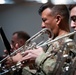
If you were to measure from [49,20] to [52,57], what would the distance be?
0.29m

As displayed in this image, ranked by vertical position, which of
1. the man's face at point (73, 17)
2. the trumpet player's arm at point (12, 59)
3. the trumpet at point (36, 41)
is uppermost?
the man's face at point (73, 17)

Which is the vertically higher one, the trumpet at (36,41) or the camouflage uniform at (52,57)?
the trumpet at (36,41)

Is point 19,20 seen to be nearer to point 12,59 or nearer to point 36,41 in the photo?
point 36,41

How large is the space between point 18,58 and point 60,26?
0.31 metres

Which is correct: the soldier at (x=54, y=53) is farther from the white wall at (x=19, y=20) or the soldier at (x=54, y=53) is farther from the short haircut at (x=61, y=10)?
the white wall at (x=19, y=20)

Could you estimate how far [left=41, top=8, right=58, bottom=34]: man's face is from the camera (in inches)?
58.5

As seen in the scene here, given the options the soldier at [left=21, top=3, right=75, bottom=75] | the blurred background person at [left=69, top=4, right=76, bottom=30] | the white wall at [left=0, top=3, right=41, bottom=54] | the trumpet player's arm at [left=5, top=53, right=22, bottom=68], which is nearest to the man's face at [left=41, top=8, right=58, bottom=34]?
the soldier at [left=21, top=3, right=75, bottom=75]

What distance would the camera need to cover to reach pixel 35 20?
6.93 ft

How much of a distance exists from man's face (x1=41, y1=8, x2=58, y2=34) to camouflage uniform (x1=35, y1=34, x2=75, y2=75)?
17 centimetres

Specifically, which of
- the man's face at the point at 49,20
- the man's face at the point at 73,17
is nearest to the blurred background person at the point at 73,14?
the man's face at the point at 73,17

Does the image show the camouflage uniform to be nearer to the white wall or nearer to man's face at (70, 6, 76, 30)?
man's face at (70, 6, 76, 30)

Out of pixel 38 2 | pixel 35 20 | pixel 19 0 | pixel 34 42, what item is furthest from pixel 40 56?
pixel 35 20

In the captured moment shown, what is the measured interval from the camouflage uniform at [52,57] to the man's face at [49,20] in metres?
0.17

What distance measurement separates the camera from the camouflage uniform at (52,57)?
4.12 ft
